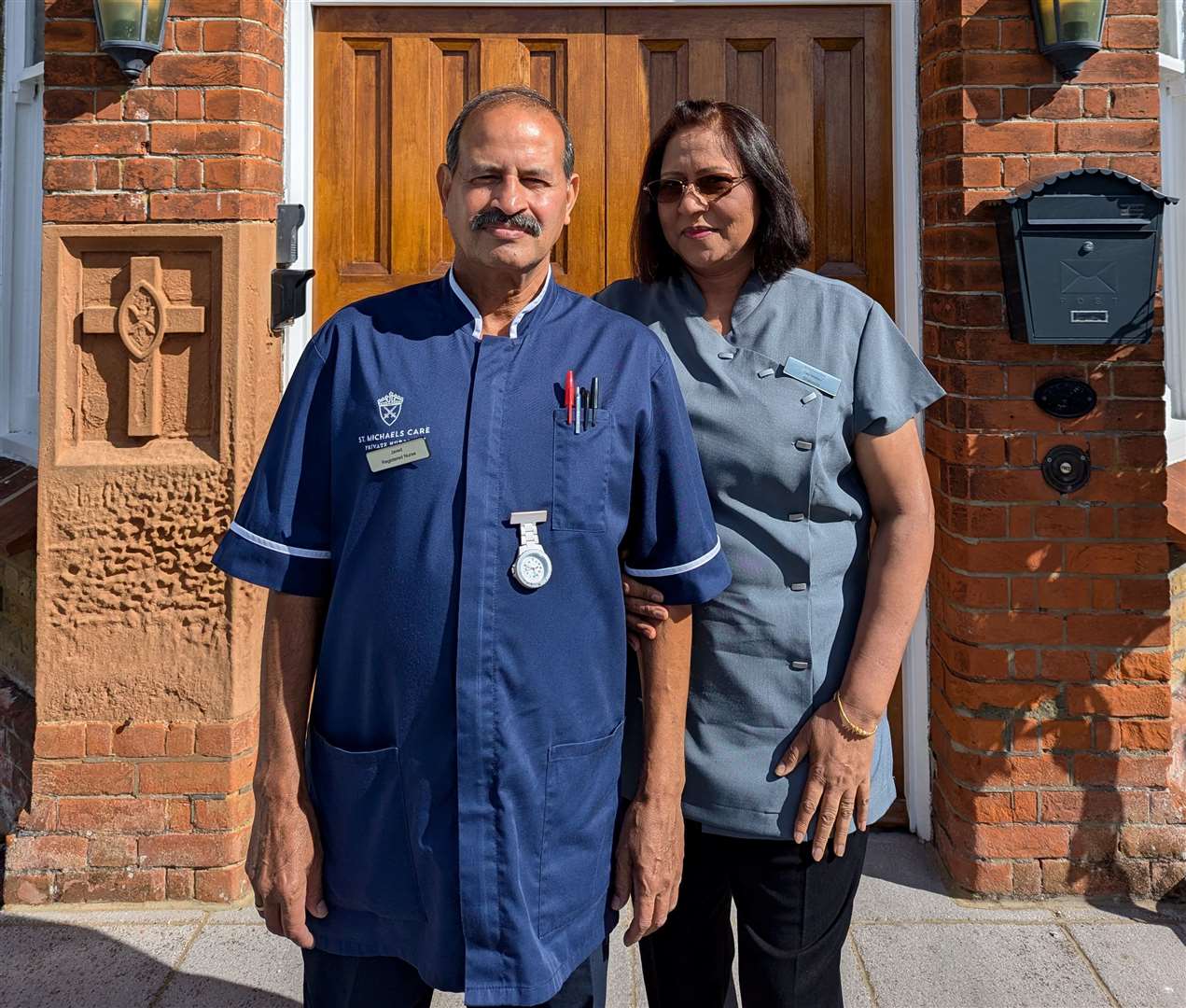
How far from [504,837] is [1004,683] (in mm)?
2074

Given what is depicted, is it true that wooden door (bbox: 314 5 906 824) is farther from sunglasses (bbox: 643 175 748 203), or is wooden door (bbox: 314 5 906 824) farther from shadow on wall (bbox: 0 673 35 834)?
shadow on wall (bbox: 0 673 35 834)

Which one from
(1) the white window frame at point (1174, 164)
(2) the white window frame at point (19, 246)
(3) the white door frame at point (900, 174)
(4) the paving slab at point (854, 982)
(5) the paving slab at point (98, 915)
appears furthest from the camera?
(2) the white window frame at point (19, 246)

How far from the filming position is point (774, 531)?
6.14ft

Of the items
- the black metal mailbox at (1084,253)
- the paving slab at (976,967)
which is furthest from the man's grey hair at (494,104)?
the paving slab at (976,967)

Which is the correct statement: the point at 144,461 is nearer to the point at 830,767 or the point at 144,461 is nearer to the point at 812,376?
the point at 812,376

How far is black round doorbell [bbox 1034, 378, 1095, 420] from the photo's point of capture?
3.11 m

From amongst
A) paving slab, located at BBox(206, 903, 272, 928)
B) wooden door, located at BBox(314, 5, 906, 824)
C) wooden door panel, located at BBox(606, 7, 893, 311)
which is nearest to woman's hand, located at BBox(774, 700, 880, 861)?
wooden door, located at BBox(314, 5, 906, 824)

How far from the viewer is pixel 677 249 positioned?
1984 millimetres

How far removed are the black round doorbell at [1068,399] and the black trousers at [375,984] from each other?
220 centimetres

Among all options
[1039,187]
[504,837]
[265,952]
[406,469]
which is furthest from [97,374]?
[1039,187]

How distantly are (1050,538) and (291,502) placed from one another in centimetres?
238

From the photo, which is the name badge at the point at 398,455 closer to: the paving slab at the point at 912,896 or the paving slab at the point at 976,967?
the paving slab at the point at 976,967

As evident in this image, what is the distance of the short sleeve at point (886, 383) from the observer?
6.18 feet

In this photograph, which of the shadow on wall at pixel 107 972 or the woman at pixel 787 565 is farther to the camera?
the shadow on wall at pixel 107 972
